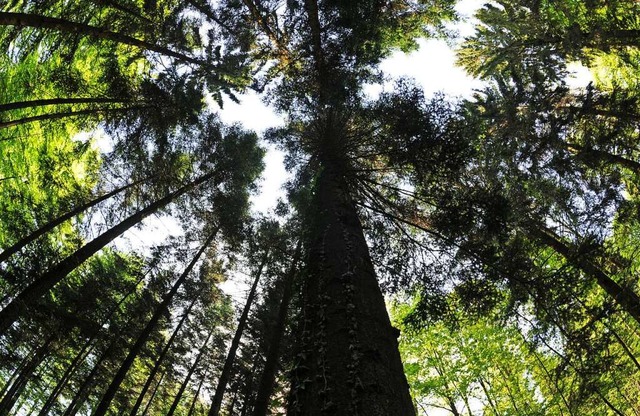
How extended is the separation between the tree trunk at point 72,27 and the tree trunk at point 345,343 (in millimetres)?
5532

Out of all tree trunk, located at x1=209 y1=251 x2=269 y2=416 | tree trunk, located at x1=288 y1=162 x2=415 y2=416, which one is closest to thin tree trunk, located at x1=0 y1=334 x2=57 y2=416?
tree trunk, located at x1=209 y1=251 x2=269 y2=416

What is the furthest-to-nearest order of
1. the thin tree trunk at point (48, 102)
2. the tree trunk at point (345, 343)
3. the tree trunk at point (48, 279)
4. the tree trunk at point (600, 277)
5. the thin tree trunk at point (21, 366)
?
1. the thin tree trunk at point (21, 366)
2. the thin tree trunk at point (48, 102)
3. the tree trunk at point (48, 279)
4. the tree trunk at point (600, 277)
5. the tree trunk at point (345, 343)

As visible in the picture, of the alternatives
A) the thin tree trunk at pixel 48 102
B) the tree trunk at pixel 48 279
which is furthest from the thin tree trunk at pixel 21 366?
the thin tree trunk at pixel 48 102

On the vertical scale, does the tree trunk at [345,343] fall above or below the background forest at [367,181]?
below

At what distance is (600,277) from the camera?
259 inches

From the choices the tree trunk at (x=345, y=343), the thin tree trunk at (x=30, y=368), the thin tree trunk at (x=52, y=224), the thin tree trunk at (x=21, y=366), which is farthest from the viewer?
the thin tree trunk at (x=21, y=366)

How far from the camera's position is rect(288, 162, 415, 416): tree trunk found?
9.00ft

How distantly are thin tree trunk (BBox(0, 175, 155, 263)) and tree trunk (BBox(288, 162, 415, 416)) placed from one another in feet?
Result: 25.3

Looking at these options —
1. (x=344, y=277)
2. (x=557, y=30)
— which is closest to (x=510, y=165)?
(x=557, y=30)

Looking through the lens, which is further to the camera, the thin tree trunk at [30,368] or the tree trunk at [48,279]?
the thin tree trunk at [30,368]

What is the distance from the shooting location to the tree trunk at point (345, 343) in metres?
2.74

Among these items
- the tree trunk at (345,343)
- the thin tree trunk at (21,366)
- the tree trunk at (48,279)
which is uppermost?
the thin tree trunk at (21,366)

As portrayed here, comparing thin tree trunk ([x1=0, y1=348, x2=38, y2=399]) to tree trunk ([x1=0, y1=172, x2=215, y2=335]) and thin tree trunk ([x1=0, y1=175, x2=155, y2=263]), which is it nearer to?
thin tree trunk ([x1=0, y1=175, x2=155, y2=263])

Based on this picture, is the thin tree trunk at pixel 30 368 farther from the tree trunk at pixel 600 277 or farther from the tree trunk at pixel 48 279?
the tree trunk at pixel 600 277
